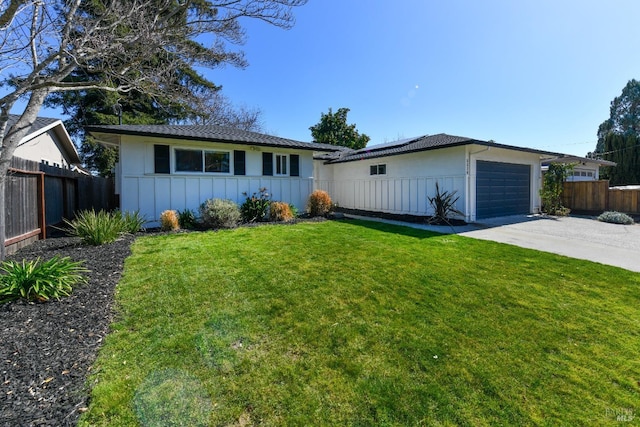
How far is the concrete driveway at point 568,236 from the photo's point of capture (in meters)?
6.23

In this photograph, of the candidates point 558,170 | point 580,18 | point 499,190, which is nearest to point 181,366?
point 580,18

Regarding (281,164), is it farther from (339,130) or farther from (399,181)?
(339,130)

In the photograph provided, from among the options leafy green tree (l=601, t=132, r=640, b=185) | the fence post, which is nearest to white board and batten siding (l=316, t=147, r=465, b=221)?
the fence post

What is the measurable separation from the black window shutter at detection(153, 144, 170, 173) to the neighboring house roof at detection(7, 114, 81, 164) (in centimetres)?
347

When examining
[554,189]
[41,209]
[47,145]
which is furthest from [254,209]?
[554,189]

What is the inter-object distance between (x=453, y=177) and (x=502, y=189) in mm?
2816

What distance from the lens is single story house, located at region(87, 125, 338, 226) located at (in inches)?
375

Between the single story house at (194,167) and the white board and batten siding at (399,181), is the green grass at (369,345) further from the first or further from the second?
the white board and batten siding at (399,181)

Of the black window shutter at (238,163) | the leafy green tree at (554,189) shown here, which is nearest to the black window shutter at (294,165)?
the black window shutter at (238,163)

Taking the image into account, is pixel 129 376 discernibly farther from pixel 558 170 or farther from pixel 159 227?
pixel 558 170

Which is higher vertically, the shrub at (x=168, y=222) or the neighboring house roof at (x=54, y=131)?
the neighboring house roof at (x=54, y=131)

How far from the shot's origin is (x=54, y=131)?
14.3 m

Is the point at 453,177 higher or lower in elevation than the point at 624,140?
lower

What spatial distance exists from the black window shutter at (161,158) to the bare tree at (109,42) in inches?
104
